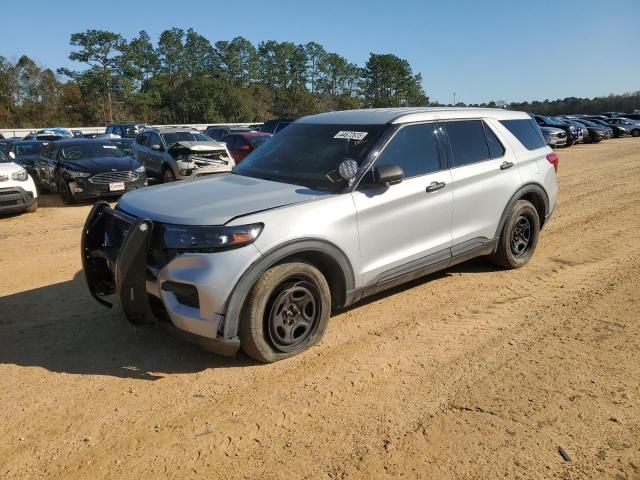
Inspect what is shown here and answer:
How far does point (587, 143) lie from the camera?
1148 inches

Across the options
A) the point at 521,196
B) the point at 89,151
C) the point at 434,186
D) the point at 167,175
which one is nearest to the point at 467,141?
the point at 434,186

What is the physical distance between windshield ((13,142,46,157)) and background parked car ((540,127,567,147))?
835 inches

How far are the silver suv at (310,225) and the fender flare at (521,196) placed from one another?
0.06 feet

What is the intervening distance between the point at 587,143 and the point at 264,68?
73.6m

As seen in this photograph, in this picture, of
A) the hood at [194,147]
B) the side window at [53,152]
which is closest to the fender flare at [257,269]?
the hood at [194,147]

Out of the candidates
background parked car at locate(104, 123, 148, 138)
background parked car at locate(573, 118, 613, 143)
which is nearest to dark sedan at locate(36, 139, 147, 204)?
background parked car at locate(104, 123, 148, 138)

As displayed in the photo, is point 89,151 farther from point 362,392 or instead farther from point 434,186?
point 362,392

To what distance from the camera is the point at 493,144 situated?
5316 millimetres

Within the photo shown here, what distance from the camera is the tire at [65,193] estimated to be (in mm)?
11109

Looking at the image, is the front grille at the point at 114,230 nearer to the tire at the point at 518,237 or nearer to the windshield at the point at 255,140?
the tire at the point at 518,237

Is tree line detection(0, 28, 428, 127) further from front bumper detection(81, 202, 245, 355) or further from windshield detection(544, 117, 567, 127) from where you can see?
front bumper detection(81, 202, 245, 355)

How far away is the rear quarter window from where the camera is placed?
222 inches

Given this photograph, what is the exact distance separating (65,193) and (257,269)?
31.5 feet

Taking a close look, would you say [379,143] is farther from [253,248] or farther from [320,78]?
[320,78]
